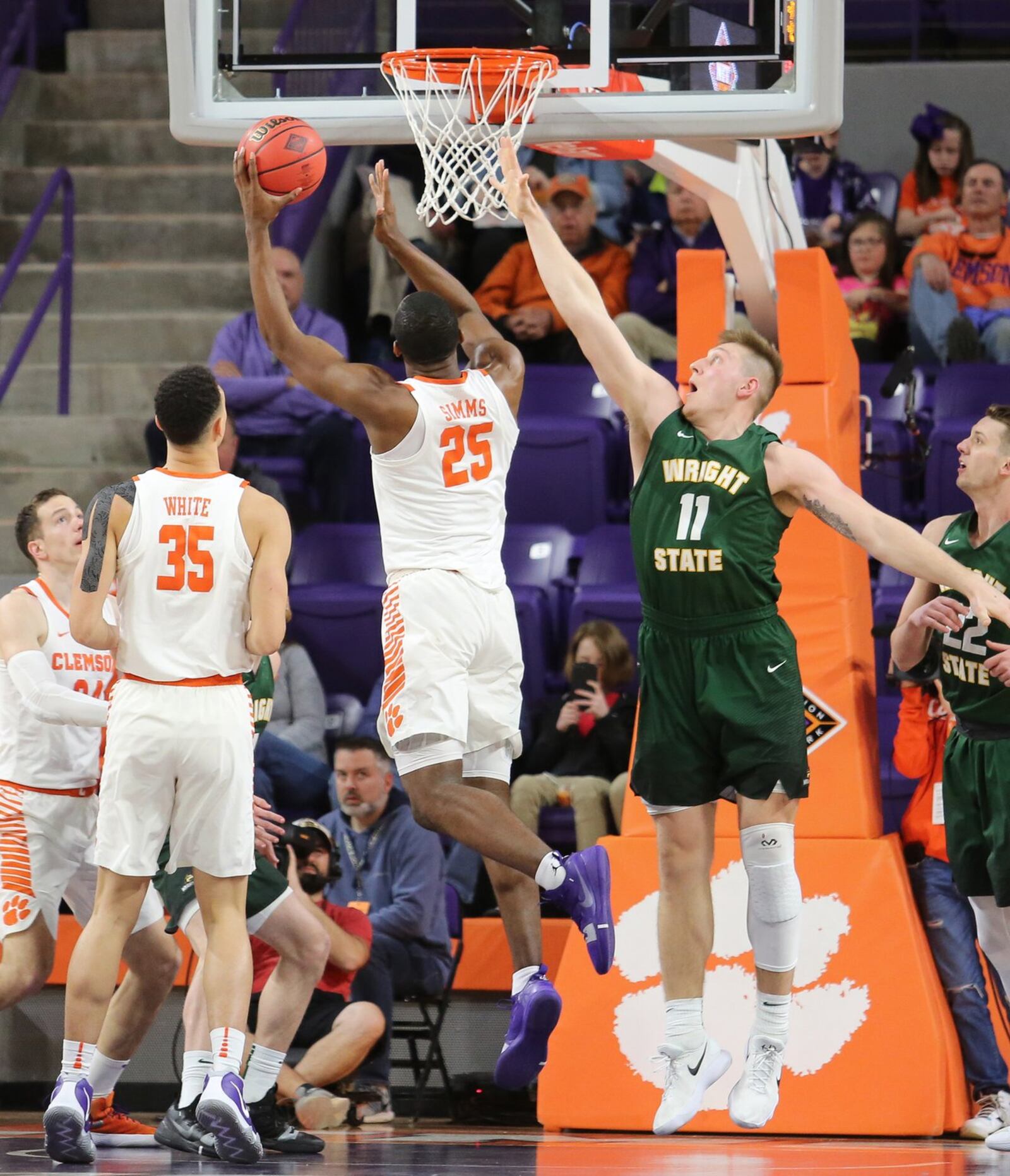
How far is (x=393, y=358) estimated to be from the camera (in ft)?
39.8

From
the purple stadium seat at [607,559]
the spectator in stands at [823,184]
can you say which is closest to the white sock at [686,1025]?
the purple stadium seat at [607,559]

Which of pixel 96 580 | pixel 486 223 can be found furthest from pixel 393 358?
pixel 96 580

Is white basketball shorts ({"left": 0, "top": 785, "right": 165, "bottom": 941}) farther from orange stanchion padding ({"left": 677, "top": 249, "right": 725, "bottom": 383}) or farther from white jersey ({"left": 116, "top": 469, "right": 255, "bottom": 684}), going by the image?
orange stanchion padding ({"left": 677, "top": 249, "right": 725, "bottom": 383})

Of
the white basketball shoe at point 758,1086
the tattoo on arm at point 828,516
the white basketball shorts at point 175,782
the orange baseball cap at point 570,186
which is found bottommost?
the white basketball shoe at point 758,1086

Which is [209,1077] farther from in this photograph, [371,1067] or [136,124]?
[136,124]

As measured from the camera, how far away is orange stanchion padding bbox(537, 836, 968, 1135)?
7324mm

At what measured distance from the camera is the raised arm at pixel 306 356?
5.76 meters

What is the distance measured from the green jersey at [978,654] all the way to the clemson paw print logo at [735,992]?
114cm

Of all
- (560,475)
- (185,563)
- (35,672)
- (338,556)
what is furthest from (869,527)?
(560,475)

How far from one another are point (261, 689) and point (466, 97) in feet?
7.99

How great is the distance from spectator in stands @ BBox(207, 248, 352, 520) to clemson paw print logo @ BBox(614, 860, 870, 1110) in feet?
13.1

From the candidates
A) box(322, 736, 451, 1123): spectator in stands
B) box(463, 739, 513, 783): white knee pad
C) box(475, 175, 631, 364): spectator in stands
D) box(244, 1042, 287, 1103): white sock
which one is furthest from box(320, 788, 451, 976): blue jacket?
box(475, 175, 631, 364): spectator in stands

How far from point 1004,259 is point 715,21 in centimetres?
579

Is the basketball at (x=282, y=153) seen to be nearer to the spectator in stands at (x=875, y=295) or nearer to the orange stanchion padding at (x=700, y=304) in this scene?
the orange stanchion padding at (x=700, y=304)
